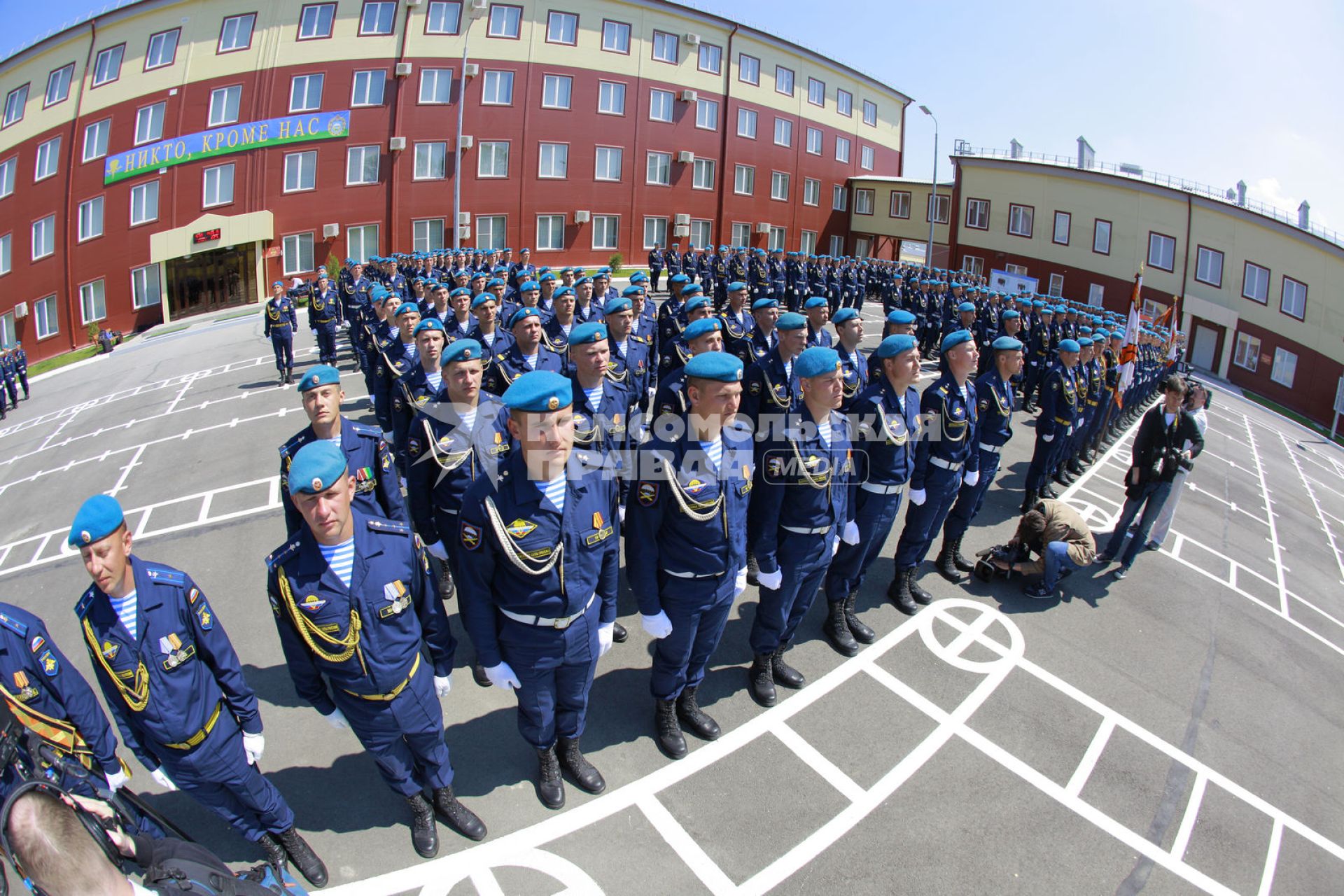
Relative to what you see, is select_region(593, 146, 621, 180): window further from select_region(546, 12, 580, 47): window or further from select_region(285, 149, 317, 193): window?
select_region(285, 149, 317, 193): window

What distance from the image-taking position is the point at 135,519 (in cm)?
832

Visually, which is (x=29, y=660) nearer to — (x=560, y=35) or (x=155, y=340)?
(x=155, y=340)

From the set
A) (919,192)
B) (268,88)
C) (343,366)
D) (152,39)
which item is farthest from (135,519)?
(919,192)

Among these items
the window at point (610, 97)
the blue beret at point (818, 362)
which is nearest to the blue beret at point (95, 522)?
the blue beret at point (818, 362)

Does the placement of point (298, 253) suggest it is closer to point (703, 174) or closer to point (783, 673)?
point (703, 174)

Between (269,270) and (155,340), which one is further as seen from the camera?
(269,270)

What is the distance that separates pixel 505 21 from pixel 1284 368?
3594cm

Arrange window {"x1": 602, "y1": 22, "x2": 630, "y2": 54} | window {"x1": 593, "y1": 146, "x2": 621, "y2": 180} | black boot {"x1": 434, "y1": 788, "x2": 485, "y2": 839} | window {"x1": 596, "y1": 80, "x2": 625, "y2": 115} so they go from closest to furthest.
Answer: black boot {"x1": 434, "y1": 788, "x2": 485, "y2": 839}
window {"x1": 602, "y1": 22, "x2": 630, "y2": 54}
window {"x1": 596, "y1": 80, "x2": 625, "y2": 115}
window {"x1": 593, "y1": 146, "x2": 621, "y2": 180}

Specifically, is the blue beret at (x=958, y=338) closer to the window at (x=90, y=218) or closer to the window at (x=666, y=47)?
the window at (x=666, y=47)

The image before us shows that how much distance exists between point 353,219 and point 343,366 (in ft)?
55.1

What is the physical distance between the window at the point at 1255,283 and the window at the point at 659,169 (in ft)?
83.8

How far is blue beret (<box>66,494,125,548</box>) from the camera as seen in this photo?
9.85 feet

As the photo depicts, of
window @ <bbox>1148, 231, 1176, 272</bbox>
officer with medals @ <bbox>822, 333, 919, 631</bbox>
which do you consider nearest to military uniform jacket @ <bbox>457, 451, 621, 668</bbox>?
officer with medals @ <bbox>822, 333, 919, 631</bbox>

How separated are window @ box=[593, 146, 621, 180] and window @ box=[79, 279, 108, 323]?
20.8m
